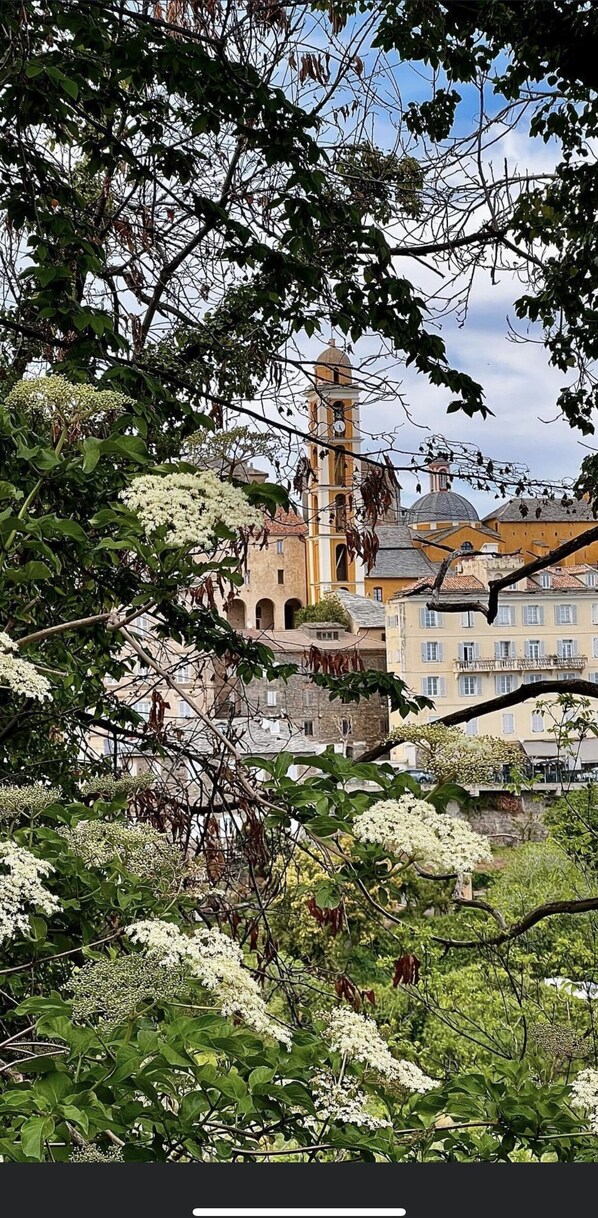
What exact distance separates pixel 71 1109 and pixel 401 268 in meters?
1.63

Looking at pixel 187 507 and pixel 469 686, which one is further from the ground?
pixel 187 507

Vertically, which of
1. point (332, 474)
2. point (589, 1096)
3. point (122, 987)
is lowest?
point (589, 1096)

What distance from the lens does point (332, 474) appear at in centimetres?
196

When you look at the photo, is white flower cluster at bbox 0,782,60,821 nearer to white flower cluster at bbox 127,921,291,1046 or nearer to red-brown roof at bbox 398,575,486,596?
white flower cluster at bbox 127,921,291,1046

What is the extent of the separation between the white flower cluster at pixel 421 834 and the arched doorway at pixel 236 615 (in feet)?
3.03

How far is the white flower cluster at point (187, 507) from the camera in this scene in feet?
2.97

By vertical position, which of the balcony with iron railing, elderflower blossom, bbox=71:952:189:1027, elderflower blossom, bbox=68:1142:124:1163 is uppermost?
the balcony with iron railing

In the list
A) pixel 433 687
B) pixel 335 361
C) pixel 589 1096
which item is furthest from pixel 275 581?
pixel 589 1096

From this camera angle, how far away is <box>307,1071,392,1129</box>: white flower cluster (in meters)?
0.97

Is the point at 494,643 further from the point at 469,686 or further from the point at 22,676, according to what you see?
the point at 22,676

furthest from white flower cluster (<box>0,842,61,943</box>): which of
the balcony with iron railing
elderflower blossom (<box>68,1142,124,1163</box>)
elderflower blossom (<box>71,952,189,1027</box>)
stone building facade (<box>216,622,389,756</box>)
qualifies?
the balcony with iron railing

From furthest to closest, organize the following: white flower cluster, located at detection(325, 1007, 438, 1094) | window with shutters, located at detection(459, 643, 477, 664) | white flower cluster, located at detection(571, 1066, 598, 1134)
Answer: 1. window with shutters, located at detection(459, 643, 477, 664)
2. white flower cluster, located at detection(571, 1066, 598, 1134)
3. white flower cluster, located at detection(325, 1007, 438, 1094)

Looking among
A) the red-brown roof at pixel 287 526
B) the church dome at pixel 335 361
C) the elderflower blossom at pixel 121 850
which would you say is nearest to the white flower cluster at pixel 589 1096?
the elderflower blossom at pixel 121 850

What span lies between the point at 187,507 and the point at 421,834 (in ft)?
1.19
